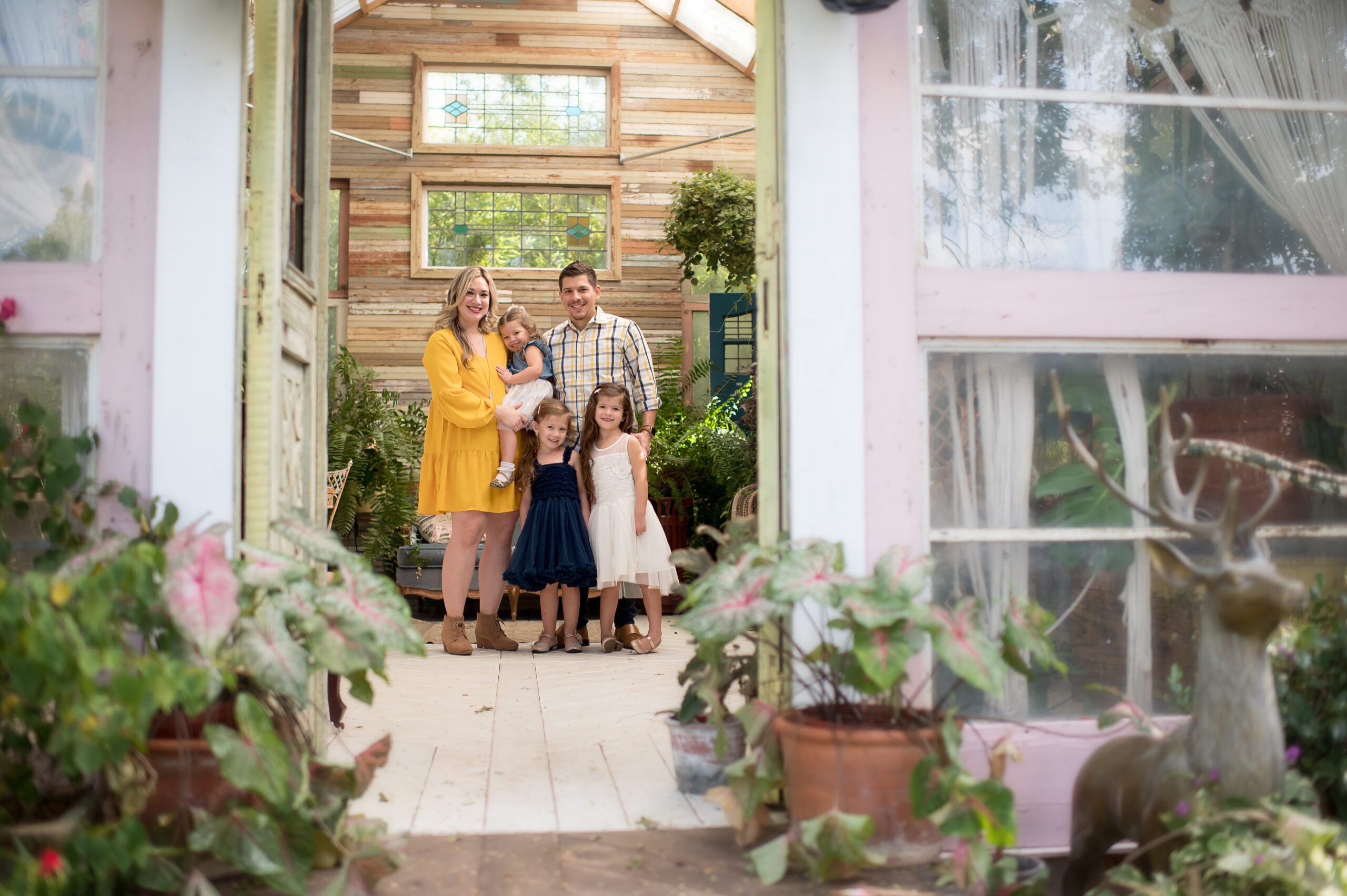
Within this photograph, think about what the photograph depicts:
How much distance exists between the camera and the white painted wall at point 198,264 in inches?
81.8

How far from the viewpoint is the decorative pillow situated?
19.0 ft

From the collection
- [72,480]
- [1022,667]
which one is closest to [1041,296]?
[1022,667]

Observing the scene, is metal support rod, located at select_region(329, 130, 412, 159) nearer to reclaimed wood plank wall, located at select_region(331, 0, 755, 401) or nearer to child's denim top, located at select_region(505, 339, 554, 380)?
reclaimed wood plank wall, located at select_region(331, 0, 755, 401)

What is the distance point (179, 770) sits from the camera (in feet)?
5.84

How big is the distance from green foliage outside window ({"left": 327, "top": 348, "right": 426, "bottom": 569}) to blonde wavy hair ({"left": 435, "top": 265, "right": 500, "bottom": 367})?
1.62m

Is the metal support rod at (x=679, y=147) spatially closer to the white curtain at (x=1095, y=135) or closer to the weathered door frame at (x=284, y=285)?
the weathered door frame at (x=284, y=285)

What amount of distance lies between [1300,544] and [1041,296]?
2.61 feet

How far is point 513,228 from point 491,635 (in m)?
3.62

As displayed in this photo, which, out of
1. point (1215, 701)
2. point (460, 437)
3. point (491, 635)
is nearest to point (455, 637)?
point (491, 635)

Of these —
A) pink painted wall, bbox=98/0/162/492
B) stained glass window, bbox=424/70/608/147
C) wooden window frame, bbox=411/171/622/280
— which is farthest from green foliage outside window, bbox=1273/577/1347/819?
stained glass window, bbox=424/70/608/147

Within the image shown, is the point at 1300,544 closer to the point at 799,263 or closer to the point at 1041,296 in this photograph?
the point at 1041,296

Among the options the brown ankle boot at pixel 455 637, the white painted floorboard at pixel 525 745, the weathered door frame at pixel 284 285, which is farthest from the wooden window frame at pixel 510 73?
the weathered door frame at pixel 284 285

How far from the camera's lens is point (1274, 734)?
167 cm

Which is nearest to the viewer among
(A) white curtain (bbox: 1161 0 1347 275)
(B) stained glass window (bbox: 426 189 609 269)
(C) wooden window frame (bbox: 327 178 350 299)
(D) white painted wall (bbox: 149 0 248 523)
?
(D) white painted wall (bbox: 149 0 248 523)
